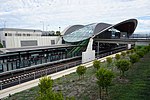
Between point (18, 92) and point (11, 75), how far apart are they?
9.34 metres

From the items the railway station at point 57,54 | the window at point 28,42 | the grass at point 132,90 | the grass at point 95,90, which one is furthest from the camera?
the window at point 28,42

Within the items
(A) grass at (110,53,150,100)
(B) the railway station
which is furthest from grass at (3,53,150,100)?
(B) the railway station

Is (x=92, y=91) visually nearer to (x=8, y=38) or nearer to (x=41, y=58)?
(x=41, y=58)

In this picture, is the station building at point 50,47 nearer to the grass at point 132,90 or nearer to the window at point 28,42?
the window at point 28,42

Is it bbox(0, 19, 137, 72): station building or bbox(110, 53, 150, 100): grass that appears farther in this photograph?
bbox(0, 19, 137, 72): station building

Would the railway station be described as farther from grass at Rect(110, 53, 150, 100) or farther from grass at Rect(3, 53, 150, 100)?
grass at Rect(110, 53, 150, 100)

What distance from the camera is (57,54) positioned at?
34562mm

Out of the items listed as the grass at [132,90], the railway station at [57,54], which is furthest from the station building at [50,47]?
the grass at [132,90]

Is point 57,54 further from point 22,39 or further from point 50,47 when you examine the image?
point 22,39

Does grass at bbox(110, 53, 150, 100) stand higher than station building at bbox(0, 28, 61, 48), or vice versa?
station building at bbox(0, 28, 61, 48)

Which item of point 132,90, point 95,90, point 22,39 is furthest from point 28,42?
point 132,90

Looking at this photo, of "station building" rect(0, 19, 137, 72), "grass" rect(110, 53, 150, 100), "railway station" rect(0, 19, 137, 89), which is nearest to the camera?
"grass" rect(110, 53, 150, 100)

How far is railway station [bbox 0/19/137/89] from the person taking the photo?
2392 centimetres

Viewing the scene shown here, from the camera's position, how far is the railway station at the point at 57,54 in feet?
78.5
